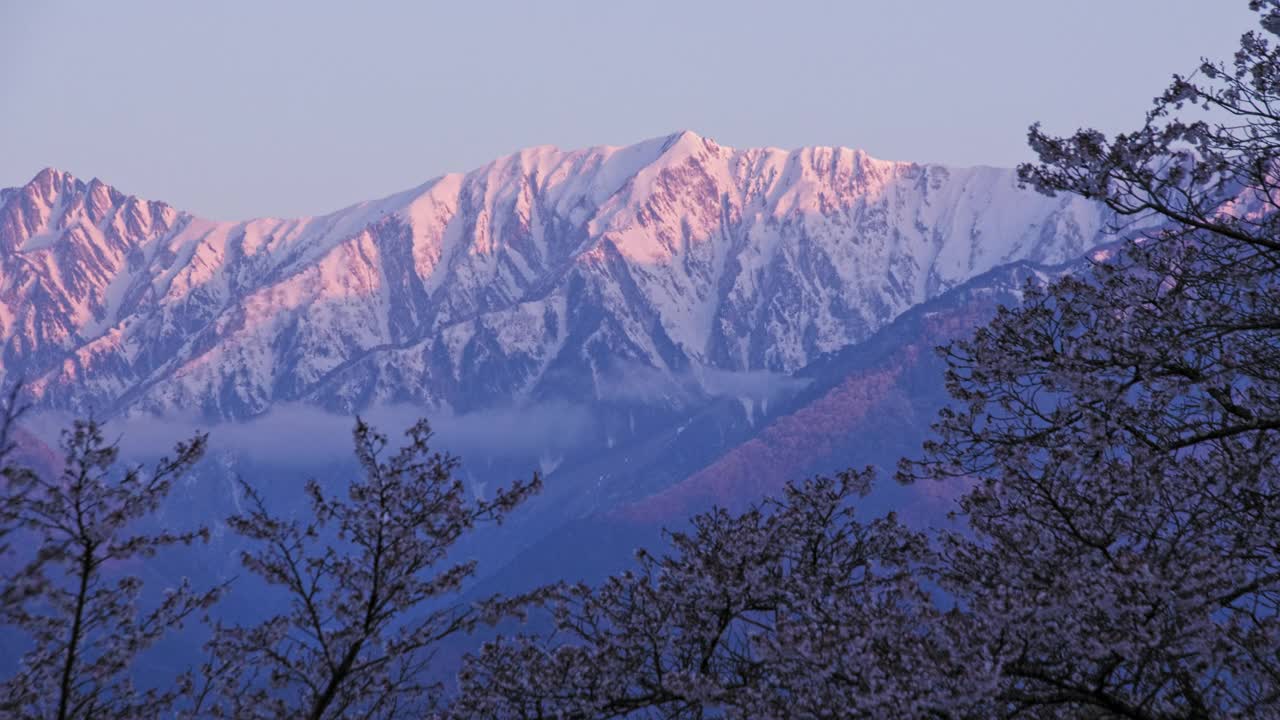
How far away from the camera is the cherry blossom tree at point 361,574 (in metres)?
12.2

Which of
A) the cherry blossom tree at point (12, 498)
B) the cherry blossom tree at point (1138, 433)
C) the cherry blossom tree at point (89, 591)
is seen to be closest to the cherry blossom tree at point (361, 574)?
the cherry blossom tree at point (89, 591)

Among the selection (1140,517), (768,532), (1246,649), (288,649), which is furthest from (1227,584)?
(288,649)

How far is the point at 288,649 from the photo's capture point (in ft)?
44.1

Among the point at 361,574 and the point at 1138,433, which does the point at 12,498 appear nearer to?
the point at 361,574

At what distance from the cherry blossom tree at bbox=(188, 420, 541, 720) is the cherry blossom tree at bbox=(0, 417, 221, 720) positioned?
0.67 meters

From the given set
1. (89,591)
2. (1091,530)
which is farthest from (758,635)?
(89,591)

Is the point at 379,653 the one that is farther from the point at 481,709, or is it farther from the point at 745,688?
the point at 745,688

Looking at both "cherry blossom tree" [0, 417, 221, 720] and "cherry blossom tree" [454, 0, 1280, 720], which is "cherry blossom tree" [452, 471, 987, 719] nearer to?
"cherry blossom tree" [454, 0, 1280, 720]

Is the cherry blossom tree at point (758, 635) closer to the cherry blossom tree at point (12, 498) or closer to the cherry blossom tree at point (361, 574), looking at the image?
the cherry blossom tree at point (361, 574)

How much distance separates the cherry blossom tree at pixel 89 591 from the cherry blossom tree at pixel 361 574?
0.67 m

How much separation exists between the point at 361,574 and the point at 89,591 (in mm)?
2187

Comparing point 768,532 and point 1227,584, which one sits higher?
point 768,532

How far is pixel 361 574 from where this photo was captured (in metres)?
12.4

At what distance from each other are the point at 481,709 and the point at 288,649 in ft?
6.27
